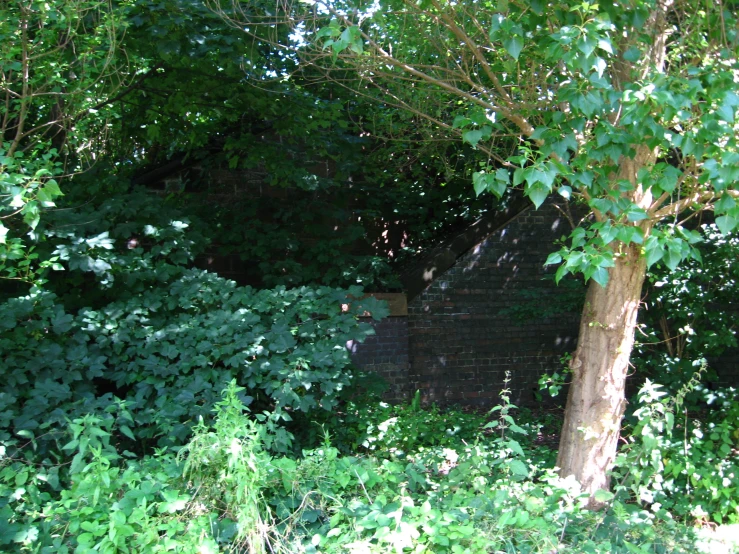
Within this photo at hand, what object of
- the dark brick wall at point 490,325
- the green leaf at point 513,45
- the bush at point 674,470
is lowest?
the bush at point 674,470

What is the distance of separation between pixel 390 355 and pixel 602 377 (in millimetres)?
3597

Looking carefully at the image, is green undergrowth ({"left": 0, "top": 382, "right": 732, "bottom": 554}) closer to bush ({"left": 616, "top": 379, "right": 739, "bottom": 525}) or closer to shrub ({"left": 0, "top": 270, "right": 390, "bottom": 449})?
bush ({"left": 616, "top": 379, "right": 739, "bottom": 525})

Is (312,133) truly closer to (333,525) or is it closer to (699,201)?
(699,201)

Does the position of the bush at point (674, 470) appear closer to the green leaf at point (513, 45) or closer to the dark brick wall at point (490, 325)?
the green leaf at point (513, 45)

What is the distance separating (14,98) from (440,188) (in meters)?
5.88

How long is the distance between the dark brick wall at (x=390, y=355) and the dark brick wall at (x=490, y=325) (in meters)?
0.25

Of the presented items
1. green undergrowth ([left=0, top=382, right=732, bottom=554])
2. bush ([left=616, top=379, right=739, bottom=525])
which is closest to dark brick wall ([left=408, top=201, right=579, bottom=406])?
bush ([left=616, top=379, right=739, bottom=525])

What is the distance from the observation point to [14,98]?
551 centimetres

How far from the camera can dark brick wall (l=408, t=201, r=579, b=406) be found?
28.2ft

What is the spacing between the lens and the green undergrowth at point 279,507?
3.38 meters

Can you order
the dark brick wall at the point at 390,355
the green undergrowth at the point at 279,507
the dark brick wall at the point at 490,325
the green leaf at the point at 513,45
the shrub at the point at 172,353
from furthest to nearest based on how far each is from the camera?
the dark brick wall at the point at 490,325 → the dark brick wall at the point at 390,355 → the shrub at the point at 172,353 → the green leaf at the point at 513,45 → the green undergrowth at the point at 279,507

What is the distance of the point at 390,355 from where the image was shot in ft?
26.7

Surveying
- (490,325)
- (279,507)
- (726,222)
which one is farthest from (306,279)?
(726,222)

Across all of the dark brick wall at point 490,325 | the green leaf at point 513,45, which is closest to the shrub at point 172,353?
the green leaf at point 513,45
